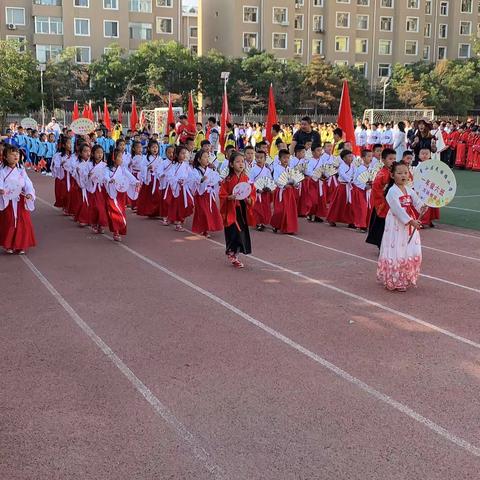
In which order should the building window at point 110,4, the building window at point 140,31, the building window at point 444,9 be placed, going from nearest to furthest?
the building window at point 110,4, the building window at point 140,31, the building window at point 444,9

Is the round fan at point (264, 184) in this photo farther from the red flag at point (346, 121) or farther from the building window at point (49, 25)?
the building window at point (49, 25)

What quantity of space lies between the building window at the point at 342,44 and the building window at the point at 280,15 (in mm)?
5590

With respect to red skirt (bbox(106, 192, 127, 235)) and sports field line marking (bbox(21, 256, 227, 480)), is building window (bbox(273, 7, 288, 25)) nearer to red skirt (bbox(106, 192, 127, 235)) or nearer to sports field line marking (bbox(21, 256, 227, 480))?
red skirt (bbox(106, 192, 127, 235))

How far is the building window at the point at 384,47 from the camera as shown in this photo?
2346 inches

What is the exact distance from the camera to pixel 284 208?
1110 cm

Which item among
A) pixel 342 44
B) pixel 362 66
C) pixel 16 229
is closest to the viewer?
pixel 16 229

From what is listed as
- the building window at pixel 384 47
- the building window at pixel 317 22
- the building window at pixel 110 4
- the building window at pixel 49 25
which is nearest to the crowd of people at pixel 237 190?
the building window at pixel 49 25

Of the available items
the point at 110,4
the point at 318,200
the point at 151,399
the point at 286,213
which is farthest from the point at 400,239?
the point at 110,4

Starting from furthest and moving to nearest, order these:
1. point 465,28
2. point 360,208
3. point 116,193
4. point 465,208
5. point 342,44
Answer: point 465,28
point 342,44
point 465,208
point 360,208
point 116,193

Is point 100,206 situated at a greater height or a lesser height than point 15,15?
lesser

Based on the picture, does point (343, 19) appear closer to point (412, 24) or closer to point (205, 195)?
point (412, 24)

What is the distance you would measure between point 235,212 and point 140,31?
48622 millimetres

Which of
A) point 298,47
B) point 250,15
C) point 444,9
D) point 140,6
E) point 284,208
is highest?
point 444,9

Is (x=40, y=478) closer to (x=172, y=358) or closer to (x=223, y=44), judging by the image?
(x=172, y=358)
